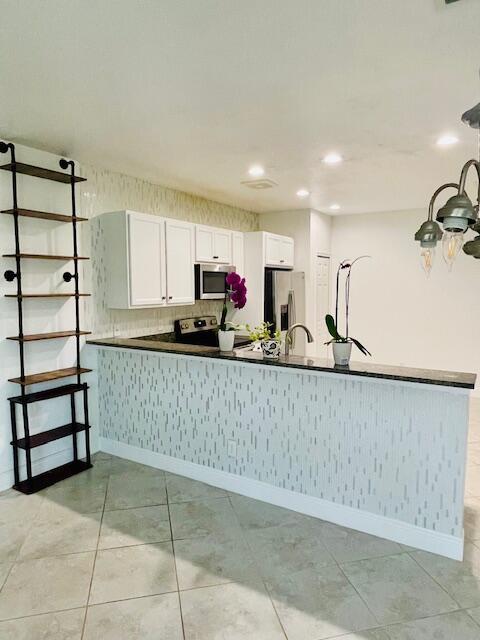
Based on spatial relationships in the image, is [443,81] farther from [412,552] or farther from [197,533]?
[197,533]

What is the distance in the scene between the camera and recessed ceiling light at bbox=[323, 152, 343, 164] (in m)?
3.16

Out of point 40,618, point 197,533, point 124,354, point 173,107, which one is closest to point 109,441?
point 124,354

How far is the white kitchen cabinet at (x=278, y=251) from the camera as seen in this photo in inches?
196

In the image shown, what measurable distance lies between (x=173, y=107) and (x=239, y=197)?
2.44 m

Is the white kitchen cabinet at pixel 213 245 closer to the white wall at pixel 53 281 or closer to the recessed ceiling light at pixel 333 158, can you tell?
the white wall at pixel 53 281

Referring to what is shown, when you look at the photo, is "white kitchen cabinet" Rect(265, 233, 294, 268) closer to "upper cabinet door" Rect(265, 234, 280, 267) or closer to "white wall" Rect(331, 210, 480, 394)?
"upper cabinet door" Rect(265, 234, 280, 267)

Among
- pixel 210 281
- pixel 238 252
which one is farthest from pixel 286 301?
pixel 210 281

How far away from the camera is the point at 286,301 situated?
5160 mm

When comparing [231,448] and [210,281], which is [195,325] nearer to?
[210,281]

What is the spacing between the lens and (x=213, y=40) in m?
1.68

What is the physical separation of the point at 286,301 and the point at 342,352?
104 inches

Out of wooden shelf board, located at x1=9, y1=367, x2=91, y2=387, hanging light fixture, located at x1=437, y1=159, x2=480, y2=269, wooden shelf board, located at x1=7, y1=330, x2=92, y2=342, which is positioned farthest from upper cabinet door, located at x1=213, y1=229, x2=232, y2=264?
hanging light fixture, located at x1=437, y1=159, x2=480, y2=269

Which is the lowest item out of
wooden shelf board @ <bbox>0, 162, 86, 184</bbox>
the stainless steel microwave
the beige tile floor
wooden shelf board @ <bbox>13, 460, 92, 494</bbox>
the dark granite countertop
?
the beige tile floor

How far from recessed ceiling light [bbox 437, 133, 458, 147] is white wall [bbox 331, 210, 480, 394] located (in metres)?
2.87
